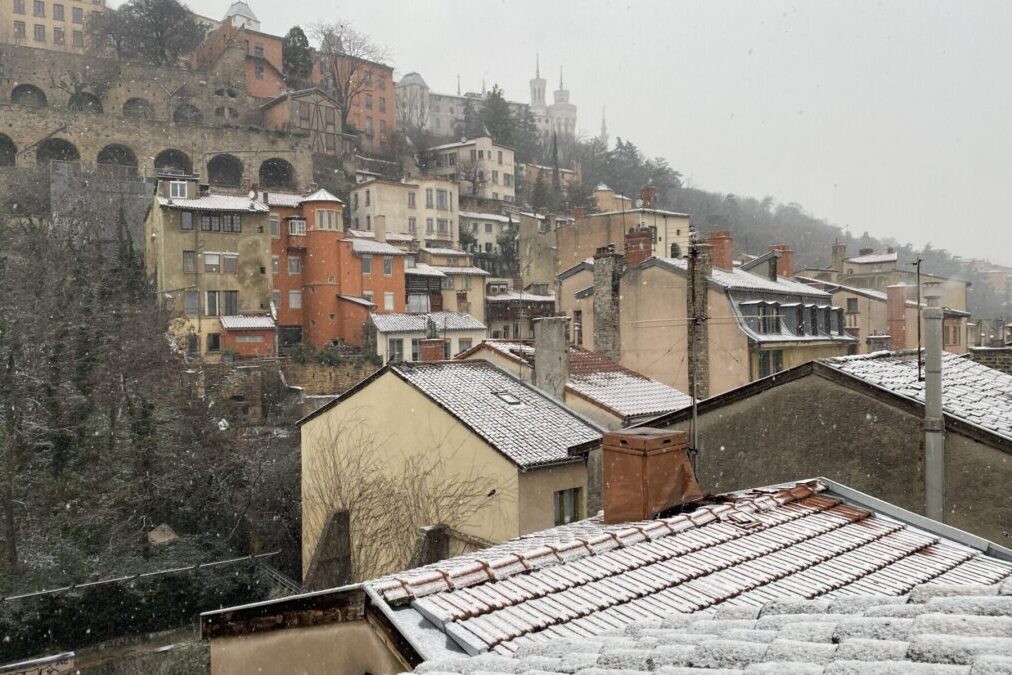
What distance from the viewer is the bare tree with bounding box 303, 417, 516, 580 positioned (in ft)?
46.8

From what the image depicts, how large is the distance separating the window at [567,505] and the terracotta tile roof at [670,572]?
7.09 m

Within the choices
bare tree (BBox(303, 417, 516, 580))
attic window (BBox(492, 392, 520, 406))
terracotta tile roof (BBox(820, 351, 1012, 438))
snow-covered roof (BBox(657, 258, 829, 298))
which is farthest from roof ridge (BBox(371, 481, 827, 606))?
snow-covered roof (BBox(657, 258, 829, 298))

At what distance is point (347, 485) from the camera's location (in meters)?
17.0

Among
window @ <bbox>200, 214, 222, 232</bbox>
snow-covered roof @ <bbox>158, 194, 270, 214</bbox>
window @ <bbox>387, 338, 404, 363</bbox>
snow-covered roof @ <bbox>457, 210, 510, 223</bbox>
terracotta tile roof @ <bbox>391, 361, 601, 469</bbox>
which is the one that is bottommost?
window @ <bbox>387, 338, 404, 363</bbox>

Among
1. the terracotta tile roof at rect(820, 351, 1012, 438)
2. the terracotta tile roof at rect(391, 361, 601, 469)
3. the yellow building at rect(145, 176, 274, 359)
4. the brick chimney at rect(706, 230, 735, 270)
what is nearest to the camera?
the terracotta tile roof at rect(820, 351, 1012, 438)

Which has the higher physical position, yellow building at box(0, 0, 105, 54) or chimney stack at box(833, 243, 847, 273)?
yellow building at box(0, 0, 105, 54)

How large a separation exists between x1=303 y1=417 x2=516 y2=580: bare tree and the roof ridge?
6.80 metres

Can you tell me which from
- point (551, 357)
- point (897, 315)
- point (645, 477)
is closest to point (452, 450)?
point (551, 357)

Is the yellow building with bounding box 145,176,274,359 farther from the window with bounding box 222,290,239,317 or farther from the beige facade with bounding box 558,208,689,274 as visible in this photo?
the beige facade with bounding box 558,208,689,274

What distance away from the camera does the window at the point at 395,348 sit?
38.8 meters

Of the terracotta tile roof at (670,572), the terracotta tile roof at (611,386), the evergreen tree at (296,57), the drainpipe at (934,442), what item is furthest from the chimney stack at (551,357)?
the evergreen tree at (296,57)

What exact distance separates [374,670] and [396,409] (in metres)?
10.7

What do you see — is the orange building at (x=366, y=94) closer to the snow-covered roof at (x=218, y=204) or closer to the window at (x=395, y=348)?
the snow-covered roof at (x=218, y=204)

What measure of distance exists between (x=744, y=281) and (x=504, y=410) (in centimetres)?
1100
